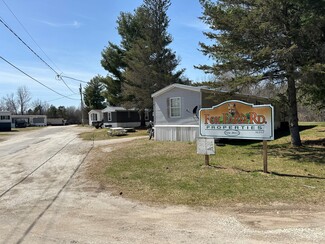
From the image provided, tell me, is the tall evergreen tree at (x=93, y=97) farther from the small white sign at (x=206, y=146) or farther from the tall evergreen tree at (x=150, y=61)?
the small white sign at (x=206, y=146)

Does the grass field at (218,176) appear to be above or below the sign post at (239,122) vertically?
below

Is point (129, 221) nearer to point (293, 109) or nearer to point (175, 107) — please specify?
point (293, 109)

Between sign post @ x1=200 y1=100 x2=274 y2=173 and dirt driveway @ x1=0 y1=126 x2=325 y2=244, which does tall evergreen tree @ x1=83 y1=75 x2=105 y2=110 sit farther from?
dirt driveway @ x1=0 y1=126 x2=325 y2=244

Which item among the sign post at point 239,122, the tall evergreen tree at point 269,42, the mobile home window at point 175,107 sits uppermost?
the tall evergreen tree at point 269,42

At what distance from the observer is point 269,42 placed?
1255 centimetres

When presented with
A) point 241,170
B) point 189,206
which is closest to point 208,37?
point 241,170

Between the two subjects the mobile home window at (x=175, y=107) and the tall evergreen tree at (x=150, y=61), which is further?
the tall evergreen tree at (x=150, y=61)

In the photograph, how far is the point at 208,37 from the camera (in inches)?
572

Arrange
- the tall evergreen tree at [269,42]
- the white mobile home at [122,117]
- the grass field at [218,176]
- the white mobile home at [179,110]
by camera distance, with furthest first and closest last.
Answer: the white mobile home at [122,117] → the white mobile home at [179,110] → the tall evergreen tree at [269,42] → the grass field at [218,176]

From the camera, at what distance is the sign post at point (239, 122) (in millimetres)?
9227

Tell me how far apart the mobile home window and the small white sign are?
8211 mm

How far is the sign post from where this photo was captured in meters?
9.23

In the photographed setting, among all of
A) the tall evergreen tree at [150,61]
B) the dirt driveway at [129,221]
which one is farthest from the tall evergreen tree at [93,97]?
the dirt driveway at [129,221]

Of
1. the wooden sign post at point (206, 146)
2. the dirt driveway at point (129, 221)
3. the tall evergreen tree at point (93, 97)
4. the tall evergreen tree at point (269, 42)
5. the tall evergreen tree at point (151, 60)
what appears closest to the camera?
the dirt driveway at point (129, 221)
